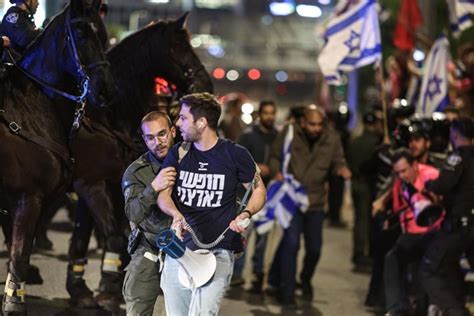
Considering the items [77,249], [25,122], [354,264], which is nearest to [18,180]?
[25,122]

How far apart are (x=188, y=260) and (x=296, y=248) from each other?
188 inches

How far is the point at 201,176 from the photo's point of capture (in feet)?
22.8

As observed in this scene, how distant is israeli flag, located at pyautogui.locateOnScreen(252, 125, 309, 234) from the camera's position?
38.4 ft

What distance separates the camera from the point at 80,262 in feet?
33.8

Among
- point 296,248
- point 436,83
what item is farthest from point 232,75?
point 296,248

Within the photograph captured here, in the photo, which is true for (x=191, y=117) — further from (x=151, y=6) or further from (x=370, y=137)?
(x=151, y=6)

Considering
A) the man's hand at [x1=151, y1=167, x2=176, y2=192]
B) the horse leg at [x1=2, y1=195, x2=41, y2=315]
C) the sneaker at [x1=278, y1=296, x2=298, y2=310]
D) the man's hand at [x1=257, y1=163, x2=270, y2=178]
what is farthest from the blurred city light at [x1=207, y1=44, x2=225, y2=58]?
the man's hand at [x1=151, y1=167, x2=176, y2=192]

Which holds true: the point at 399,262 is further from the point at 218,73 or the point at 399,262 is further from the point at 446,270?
the point at 218,73

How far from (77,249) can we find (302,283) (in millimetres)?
2791

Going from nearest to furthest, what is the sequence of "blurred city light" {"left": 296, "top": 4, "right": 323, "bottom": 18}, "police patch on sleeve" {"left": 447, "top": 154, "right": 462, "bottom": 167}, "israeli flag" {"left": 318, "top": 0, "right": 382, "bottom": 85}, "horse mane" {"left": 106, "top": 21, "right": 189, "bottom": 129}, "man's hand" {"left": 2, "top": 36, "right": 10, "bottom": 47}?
"man's hand" {"left": 2, "top": 36, "right": 10, "bottom": 47} < "police patch on sleeve" {"left": 447, "top": 154, "right": 462, "bottom": 167} < "horse mane" {"left": 106, "top": 21, "right": 189, "bottom": 129} < "israeli flag" {"left": 318, "top": 0, "right": 382, "bottom": 85} < "blurred city light" {"left": 296, "top": 4, "right": 323, "bottom": 18}

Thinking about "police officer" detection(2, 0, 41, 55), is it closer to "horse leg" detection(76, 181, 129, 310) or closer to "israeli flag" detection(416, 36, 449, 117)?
"horse leg" detection(76, 181, 129, 310)

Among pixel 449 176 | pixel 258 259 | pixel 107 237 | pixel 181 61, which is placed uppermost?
pixel 181 61

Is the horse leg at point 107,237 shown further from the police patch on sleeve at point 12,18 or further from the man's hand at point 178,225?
the man's hand at point 178,225

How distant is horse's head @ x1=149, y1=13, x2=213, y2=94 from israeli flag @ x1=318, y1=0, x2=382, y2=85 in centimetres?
312
